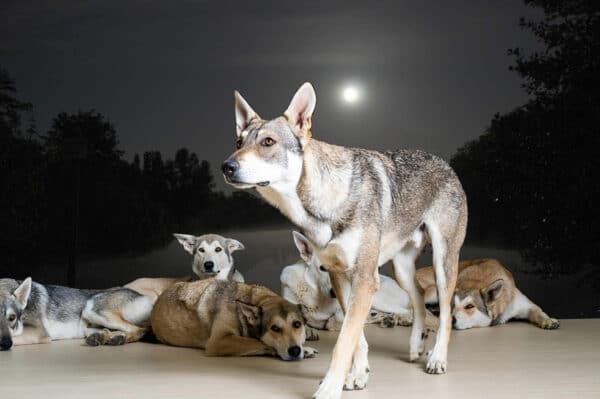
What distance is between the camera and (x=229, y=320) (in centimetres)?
590

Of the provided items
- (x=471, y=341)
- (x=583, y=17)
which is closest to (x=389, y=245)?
(x=471, y=341)

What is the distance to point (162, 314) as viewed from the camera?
631 cm

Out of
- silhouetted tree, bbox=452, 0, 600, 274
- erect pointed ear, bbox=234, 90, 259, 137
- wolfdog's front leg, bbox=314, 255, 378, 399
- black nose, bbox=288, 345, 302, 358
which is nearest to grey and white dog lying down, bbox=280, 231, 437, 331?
black nose, bbox=288, 345, 302, 358

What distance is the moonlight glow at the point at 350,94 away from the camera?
870cm

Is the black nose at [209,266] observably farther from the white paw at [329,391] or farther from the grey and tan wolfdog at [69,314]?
the white paw at [329,391]

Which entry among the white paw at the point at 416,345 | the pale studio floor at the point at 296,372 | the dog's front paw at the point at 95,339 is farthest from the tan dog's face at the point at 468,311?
the dog's front paw at the point at 95,339

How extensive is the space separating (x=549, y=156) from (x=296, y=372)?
4.25 meters

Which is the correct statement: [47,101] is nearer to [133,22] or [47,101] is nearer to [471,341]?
[133,22]

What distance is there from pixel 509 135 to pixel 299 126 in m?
4.69

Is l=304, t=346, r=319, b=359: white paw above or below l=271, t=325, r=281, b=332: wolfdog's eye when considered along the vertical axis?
below

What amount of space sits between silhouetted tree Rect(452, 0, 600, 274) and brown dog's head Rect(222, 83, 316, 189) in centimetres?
457

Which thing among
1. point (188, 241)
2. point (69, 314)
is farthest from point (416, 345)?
point (69, 314)

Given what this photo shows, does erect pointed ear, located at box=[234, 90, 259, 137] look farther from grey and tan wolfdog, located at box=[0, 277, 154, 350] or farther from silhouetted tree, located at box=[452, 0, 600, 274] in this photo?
silhouetted tree, located at box=[452, 0, 600, 274]

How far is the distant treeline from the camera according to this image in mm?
8562
